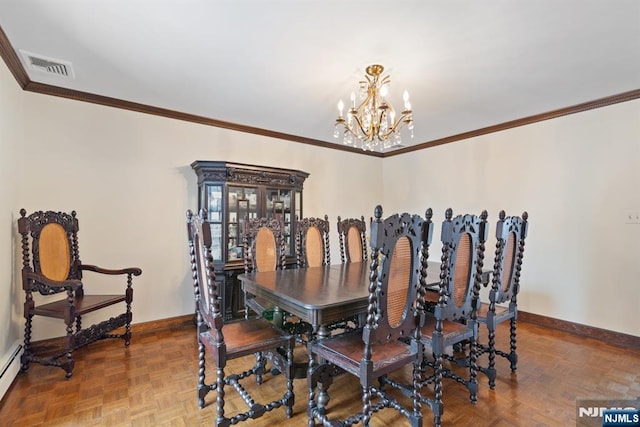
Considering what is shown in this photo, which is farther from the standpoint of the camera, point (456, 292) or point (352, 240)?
point (352, 240)

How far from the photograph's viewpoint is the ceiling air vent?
2.32 meters

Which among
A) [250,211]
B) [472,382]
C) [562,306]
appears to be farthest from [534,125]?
[250,211]

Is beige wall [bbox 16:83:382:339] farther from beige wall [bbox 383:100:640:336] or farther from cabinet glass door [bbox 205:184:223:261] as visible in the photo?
beige wall [bbox 383:100:640:336]

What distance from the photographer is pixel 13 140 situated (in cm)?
246

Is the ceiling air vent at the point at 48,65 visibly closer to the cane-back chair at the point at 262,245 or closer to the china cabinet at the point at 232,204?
the china cabinet at the point at 232,204

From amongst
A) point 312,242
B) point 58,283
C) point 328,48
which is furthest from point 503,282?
point 58,283

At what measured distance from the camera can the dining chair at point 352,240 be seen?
3428mm

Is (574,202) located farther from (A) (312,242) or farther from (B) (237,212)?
(B) (237,212)

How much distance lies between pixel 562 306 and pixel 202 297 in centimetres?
387

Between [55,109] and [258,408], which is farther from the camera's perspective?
[55,109]

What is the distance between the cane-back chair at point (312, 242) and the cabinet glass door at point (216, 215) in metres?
0.93

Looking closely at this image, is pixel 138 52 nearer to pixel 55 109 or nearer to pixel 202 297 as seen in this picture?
pixel 55 109

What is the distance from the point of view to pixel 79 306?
2.50 meters

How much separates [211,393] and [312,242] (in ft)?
5.43
